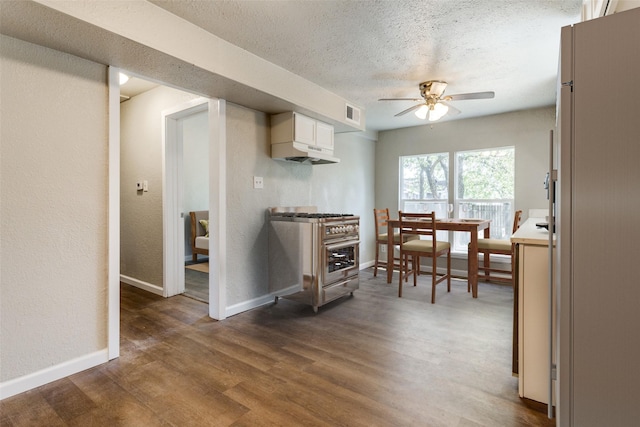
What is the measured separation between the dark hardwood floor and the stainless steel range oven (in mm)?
234

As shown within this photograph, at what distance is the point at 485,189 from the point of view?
4.64 meters

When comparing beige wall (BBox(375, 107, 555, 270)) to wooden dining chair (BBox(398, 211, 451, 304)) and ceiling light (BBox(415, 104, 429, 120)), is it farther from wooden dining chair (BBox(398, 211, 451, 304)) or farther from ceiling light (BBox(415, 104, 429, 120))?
ceiling light (BBox(415, 104, 429, 120))

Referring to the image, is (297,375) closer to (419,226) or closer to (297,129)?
(419,226)

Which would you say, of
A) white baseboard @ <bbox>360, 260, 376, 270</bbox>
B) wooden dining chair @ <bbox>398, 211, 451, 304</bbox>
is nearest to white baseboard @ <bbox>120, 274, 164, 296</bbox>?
wooden dining chair @ <bbox>398, 211, 451, 304</bbox>

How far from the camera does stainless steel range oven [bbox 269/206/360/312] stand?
301cm

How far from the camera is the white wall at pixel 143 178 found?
358 cm

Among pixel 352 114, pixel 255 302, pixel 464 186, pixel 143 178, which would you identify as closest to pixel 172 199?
pixel 143 178

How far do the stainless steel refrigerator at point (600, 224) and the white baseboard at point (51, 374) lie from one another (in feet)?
8.21

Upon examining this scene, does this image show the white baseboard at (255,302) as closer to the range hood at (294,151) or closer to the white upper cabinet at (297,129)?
the range hood at (294,151)

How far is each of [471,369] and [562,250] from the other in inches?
54.4

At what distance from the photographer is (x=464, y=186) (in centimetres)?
483

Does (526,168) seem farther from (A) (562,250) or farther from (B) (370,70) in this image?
(A) (562,250)

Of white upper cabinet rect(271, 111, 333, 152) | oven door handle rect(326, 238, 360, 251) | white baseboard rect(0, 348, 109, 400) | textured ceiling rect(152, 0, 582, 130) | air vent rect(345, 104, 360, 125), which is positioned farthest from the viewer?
air vent rect(345, 104, 360, 125)

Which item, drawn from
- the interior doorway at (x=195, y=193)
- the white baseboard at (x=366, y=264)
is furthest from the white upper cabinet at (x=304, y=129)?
the interior doorway at (x=195, y=193)
